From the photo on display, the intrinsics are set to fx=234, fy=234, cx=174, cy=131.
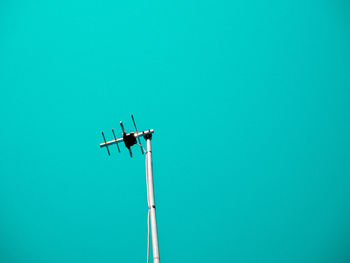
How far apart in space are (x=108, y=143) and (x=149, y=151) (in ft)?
5.32

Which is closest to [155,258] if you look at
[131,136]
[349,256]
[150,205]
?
[150,205]

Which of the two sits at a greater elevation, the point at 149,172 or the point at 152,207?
the point at 149,172

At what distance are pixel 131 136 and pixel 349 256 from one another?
156 feet

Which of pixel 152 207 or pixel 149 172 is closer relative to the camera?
pixel 152 207

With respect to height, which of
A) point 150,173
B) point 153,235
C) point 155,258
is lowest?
point 155,258

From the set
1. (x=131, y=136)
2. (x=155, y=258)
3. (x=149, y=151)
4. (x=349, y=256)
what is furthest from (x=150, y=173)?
(x=349, y=256)

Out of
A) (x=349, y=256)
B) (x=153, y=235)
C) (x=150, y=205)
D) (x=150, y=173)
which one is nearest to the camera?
(x=153, y=235)

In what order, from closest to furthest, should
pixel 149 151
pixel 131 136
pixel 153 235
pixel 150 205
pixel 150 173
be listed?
1. pixel 153 235
2. pixel 150 205
3. pixel 150 173
4. pixel 149 151
5. pixel 131 136

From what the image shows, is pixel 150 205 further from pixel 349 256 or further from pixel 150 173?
pixel 349 256

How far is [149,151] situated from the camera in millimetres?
6348

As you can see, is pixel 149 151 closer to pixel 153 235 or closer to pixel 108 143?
pixel 108 143

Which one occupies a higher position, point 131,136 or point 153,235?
point 131,136

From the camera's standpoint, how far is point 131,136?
6.84m

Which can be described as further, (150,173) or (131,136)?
(131,136)
